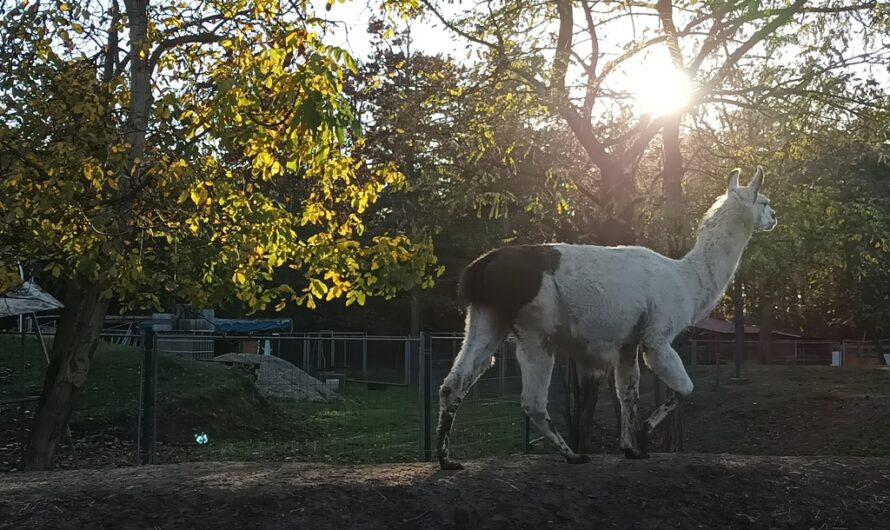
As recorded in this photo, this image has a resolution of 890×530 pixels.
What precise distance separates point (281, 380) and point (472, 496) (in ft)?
36.0

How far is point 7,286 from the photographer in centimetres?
781

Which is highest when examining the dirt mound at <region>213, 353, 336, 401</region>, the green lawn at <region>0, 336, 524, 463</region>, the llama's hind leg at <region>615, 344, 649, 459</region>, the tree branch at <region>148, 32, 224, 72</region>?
the tree branch at <region>148, 32, 224, 72</region>

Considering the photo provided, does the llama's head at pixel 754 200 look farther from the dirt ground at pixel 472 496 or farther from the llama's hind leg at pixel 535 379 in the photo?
the llama's hind leg at pixel 535 379

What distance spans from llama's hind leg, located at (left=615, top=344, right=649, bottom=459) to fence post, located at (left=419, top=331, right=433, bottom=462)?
16.2 ft

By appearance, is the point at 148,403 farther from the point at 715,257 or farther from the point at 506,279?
the point at 715,257

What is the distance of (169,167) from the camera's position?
313 inches

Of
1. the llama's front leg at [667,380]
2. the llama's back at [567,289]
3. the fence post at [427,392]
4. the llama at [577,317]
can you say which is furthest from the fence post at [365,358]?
the llama's front leg at [667,380]

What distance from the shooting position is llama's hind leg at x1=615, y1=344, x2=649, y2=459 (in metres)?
7.68

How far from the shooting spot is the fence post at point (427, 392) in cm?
1244

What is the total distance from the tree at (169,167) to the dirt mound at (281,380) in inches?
188

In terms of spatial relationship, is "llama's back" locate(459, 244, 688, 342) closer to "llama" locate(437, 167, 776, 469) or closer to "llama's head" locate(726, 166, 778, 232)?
"llama" locate(437, 167, 776, 469)

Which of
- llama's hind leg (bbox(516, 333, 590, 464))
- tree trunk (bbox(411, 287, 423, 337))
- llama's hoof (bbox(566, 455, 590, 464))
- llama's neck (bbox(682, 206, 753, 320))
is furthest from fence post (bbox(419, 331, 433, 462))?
tree trunk (bbox(411, 287, 423, 337))

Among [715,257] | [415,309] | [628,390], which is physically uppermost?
[715,257]

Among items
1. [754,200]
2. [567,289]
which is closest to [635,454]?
[567,289]
